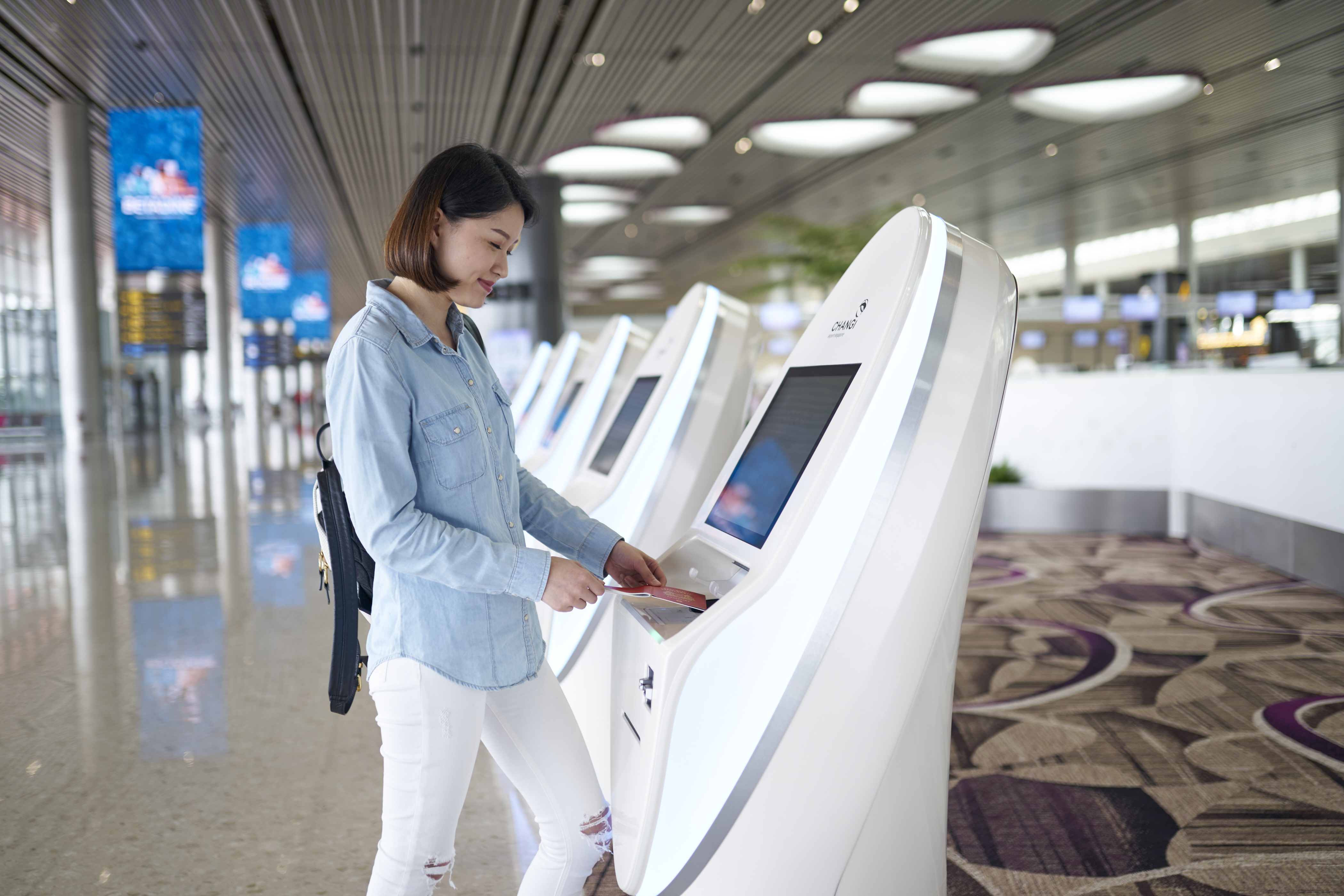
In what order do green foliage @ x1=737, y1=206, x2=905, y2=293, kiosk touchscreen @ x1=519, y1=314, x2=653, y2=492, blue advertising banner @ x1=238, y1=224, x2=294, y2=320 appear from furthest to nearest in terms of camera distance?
blue advertising banner @ x1=238, y1=224, x2=294, y2=320, green foliage @ x1=737, y1=206, x2=905, y2=293, kiosk touchscreen @ x1=519, y1=314, x2=653, y2=492

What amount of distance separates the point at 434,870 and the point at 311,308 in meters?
30.2

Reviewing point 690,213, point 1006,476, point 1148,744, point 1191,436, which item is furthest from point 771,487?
point 690,213

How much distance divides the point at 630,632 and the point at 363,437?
570 millimetres

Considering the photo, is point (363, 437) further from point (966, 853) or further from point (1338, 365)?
point (1338, 365)

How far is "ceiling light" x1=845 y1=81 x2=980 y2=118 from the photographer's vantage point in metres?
13.0

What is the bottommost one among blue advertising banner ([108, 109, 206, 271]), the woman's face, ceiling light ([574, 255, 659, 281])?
the woman's face

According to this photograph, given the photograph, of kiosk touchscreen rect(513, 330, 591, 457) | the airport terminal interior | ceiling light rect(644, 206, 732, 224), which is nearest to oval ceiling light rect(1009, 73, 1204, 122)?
the airport terminal interior

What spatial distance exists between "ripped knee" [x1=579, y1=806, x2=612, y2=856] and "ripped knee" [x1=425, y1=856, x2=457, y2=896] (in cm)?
22

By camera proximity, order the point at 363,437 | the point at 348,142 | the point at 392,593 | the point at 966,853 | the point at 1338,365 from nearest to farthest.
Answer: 1. the point at 363,437
2. the point at 392,593
3. the point at 966,853
4. the point at 1338,365
5. the point at 348,142

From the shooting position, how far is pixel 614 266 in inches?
1336

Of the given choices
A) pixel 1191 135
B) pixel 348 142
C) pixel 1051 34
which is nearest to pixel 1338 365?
pixel 1051 34

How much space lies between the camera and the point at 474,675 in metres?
1.50

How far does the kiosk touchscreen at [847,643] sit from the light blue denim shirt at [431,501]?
0.80ft

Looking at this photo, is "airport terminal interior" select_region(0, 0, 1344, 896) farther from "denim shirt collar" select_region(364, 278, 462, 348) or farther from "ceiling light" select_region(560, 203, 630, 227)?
"ceiling light" select_region(560, 203, 630, 227)
